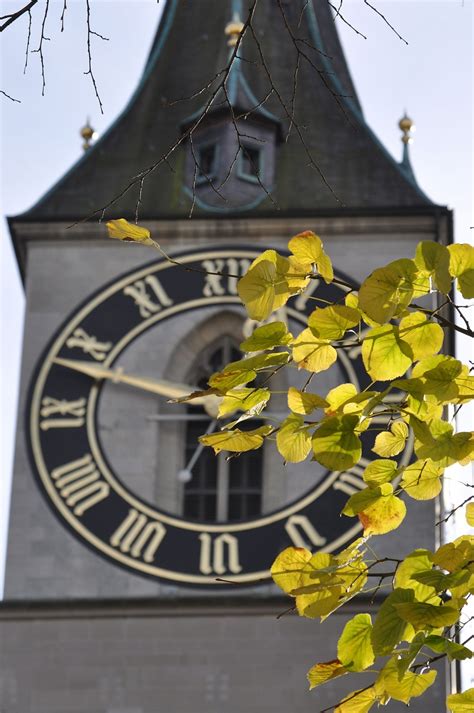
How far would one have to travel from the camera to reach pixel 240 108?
1878cm

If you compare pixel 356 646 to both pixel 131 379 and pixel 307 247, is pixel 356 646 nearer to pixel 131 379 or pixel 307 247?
pixel 307 247

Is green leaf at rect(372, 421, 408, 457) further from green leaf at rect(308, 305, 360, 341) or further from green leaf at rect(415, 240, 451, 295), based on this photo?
green leaf at rect(415, 240, 451, 295)

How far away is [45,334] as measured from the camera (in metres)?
17.5

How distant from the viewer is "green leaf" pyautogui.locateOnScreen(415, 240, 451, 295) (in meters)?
5.89

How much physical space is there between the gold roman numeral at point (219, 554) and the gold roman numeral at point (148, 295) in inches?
85.4

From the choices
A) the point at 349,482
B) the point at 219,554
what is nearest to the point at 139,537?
the point at 219,554

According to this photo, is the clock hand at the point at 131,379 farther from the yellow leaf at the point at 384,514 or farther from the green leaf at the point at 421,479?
the yellow leaf at the point at 384,514

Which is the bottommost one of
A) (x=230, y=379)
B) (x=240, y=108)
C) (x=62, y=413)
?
(x=230, y=379)

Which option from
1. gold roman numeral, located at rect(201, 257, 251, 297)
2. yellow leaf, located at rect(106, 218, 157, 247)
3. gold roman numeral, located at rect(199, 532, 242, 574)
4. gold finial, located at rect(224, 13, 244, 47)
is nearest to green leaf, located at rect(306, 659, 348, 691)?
yellow leaf, located at rect(106, 218, 157, 247)

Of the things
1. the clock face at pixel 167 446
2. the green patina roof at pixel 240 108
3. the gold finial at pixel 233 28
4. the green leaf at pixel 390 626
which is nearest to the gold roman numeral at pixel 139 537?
the clock face at pixel 167 446

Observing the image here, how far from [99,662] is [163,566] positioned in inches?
32.7

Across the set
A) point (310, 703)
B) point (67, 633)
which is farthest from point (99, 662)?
point (310, 703)

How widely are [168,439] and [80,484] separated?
871 mm

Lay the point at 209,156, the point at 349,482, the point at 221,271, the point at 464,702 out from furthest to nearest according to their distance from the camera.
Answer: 1. the point at 209,156
2. the point at 221,271
3. the point at 349,482
4. the point at 464,702
